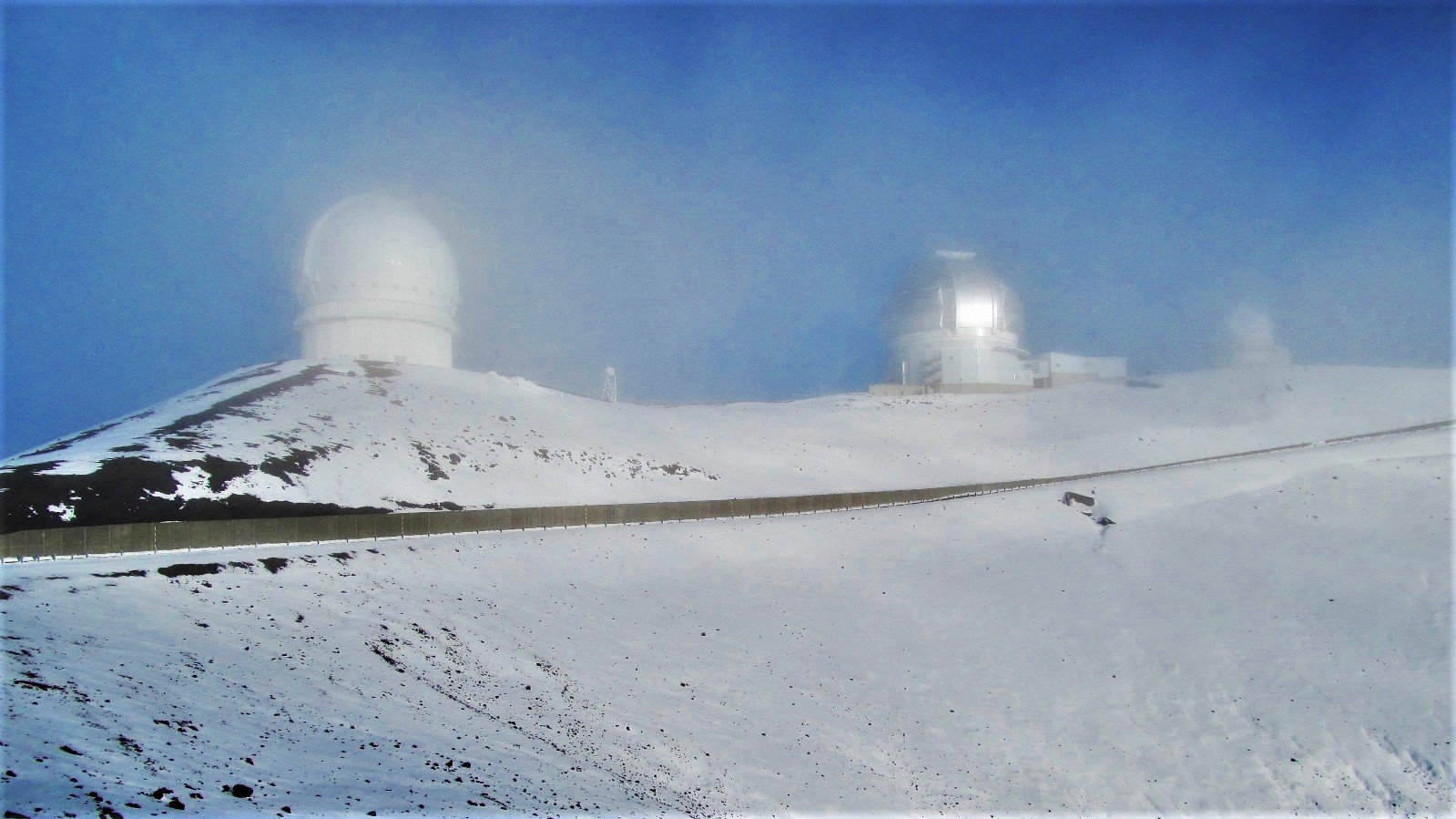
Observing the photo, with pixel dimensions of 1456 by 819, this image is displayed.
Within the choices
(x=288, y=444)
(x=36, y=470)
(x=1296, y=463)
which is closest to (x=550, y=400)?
(x=288, y=444)

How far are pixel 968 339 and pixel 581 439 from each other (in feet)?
134

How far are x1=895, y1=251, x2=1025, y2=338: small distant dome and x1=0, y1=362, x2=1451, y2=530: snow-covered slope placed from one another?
980cm

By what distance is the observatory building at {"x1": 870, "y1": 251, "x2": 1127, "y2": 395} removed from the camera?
67.4 m

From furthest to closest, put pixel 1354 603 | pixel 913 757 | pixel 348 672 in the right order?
1. pixel 1354 603
2. pixel 913 757
3. pixel 348 672

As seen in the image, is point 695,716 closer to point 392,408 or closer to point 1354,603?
point 1354,603

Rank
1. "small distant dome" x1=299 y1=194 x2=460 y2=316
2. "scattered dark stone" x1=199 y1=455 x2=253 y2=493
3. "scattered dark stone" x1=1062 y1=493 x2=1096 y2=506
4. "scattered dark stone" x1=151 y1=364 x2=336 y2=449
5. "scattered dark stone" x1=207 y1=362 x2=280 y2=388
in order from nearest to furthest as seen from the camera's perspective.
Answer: "scattered dark stone" x1=199 y1=455 x2=253 y2=493 → "scattered dark stone" x1=151 y1=364 x2=336 y2=449 → "scattered dark stone" x1=1062 y1=493 x2=1096 y2=506 → "scattered dark stone" x1=207 y1=362 x2=280 y2=388 → "small distant dome" x1=299 y1=194 x2=460 y2=316

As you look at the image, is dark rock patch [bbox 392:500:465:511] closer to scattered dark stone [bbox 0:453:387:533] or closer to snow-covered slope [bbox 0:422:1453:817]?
scattered dark stone [bbox 0:453:387:533]

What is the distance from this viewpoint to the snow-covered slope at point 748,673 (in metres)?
9.88

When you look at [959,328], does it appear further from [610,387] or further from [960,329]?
[610,387]

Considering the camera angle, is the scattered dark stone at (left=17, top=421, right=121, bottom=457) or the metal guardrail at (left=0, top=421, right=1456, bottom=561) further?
the scattered dark stone at (left=17, top=421, right=121, bottom=457)

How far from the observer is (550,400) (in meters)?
45.1

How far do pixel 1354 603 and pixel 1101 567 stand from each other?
21.4 ft

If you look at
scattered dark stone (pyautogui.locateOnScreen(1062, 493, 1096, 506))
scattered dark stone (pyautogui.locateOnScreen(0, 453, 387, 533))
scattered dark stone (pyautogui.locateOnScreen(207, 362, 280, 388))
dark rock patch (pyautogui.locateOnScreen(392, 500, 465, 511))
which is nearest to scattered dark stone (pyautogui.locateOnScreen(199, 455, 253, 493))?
scattered dark stone (pyautogui.locateOnScreen(0, 453, 387, 533))

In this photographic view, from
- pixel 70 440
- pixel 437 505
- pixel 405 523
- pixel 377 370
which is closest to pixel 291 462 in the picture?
pixel 437 505
